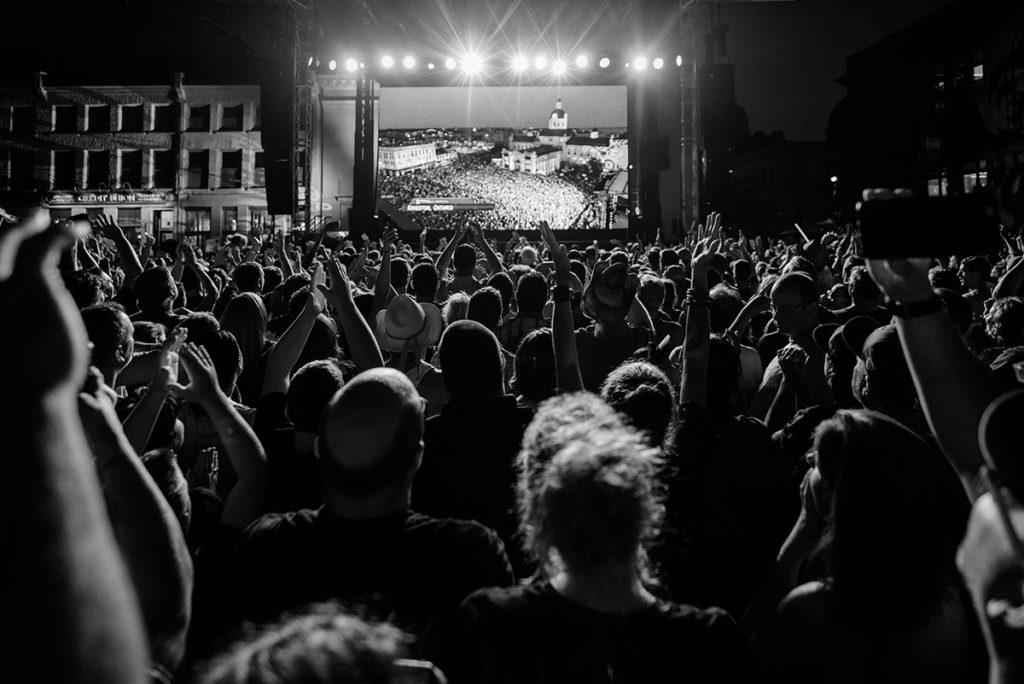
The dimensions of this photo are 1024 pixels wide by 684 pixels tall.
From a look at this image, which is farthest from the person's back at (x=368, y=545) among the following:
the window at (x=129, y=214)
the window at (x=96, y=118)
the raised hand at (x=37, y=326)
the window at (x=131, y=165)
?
the window at (x=96, y=118)

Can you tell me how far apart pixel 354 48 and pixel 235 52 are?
2338 centimetres

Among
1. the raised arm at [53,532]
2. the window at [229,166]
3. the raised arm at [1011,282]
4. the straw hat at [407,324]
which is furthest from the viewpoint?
the window at [229,166]

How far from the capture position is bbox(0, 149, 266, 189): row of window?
40438mm

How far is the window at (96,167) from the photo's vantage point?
41781 millimetres

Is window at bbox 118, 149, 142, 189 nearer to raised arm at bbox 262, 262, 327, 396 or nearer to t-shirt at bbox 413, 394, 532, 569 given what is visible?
raised arm at bbox 262, 262, 327, 396

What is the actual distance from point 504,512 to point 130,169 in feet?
145

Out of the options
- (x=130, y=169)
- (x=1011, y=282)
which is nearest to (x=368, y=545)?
(x=1011, y=282)

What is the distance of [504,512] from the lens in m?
2.70

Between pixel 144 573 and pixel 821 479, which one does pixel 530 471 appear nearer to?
pixel 821 479

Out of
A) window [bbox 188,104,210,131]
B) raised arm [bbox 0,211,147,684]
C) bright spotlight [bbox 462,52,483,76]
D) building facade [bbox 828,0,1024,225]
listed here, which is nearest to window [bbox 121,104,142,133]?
window [bbox 188,104,210,131]

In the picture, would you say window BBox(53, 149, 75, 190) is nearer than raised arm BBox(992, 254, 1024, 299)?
No

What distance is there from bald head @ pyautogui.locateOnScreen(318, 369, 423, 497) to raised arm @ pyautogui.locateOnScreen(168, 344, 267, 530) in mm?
576

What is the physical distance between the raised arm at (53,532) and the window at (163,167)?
43.8 m

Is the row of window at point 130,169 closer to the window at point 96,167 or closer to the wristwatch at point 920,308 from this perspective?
the window at point 96,167
